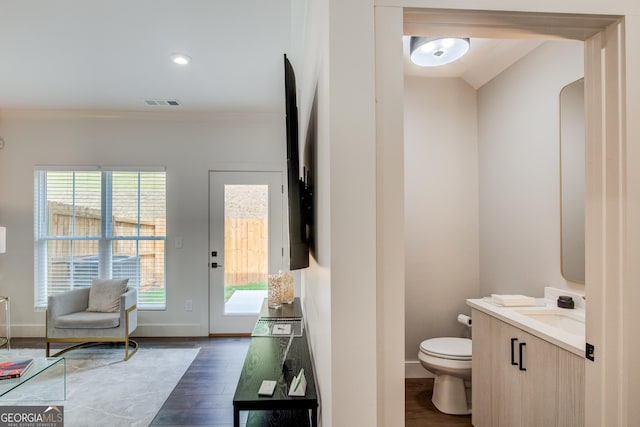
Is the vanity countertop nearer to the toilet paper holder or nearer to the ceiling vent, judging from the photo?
the toilet paper holder

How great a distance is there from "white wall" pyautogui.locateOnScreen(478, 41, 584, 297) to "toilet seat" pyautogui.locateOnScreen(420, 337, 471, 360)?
0.52 meters

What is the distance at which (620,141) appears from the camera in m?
1.12

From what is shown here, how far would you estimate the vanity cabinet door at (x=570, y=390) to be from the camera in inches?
56.1

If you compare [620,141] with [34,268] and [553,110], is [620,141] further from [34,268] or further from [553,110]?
[34,268]

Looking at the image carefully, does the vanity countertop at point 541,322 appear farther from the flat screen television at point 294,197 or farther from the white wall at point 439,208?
the flat screen television at point 294,197

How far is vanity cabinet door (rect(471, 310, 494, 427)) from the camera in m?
2.06

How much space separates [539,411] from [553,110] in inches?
68.6

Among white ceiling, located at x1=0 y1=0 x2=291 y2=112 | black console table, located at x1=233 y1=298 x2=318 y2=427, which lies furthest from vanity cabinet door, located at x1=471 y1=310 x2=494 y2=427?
white ceiling, located at x1=0 y1=0 x2=291 y2=112

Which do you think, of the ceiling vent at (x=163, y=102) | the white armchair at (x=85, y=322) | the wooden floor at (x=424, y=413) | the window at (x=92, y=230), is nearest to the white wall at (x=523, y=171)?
the wooden floor at (x=424, y=413)

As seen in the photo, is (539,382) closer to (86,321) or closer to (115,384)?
(115,384)

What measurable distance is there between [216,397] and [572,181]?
2922mm

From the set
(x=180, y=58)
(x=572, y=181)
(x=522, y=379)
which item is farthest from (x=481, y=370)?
(x=180, y=58)

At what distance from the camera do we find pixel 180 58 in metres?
2.83

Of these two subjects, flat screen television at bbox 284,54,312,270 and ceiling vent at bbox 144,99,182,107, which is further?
ceiling vent at bbox 144,99,182,107
